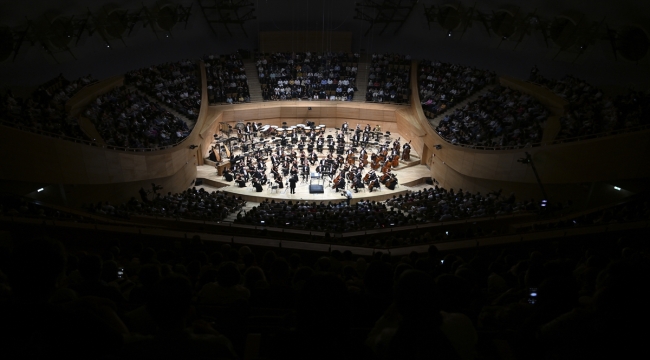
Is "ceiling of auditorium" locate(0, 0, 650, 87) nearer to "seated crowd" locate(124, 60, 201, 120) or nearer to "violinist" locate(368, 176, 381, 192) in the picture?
"seated crowd" locate(124, 60, 201, 120)

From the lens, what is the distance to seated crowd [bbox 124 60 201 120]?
66.4ft

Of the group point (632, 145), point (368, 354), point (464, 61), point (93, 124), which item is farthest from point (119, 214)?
point (464, 61)

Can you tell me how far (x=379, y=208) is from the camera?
1441 cm

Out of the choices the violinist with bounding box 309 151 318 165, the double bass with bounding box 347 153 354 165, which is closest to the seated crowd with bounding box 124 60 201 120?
the violinist with bounding box 309 151 318 165

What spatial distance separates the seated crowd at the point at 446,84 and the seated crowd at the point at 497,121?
33.0 inches

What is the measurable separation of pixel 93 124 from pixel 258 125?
26.5ft

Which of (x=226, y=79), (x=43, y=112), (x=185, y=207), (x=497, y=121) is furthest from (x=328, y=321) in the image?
(x=226, y=79)

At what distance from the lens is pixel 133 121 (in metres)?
17.0

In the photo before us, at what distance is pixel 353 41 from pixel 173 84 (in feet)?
35.5

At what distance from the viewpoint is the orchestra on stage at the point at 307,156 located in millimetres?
18078

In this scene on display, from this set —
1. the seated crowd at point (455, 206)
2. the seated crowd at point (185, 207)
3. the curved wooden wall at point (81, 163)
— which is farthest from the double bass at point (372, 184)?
the curved wooden wall at point (81, 163)

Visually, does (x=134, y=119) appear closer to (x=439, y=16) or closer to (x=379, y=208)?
(x=379, y=208)

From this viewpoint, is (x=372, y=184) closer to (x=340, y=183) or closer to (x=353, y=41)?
(x=340, y=183)

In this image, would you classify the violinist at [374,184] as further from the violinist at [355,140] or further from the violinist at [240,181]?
the violinist at [240,181]
